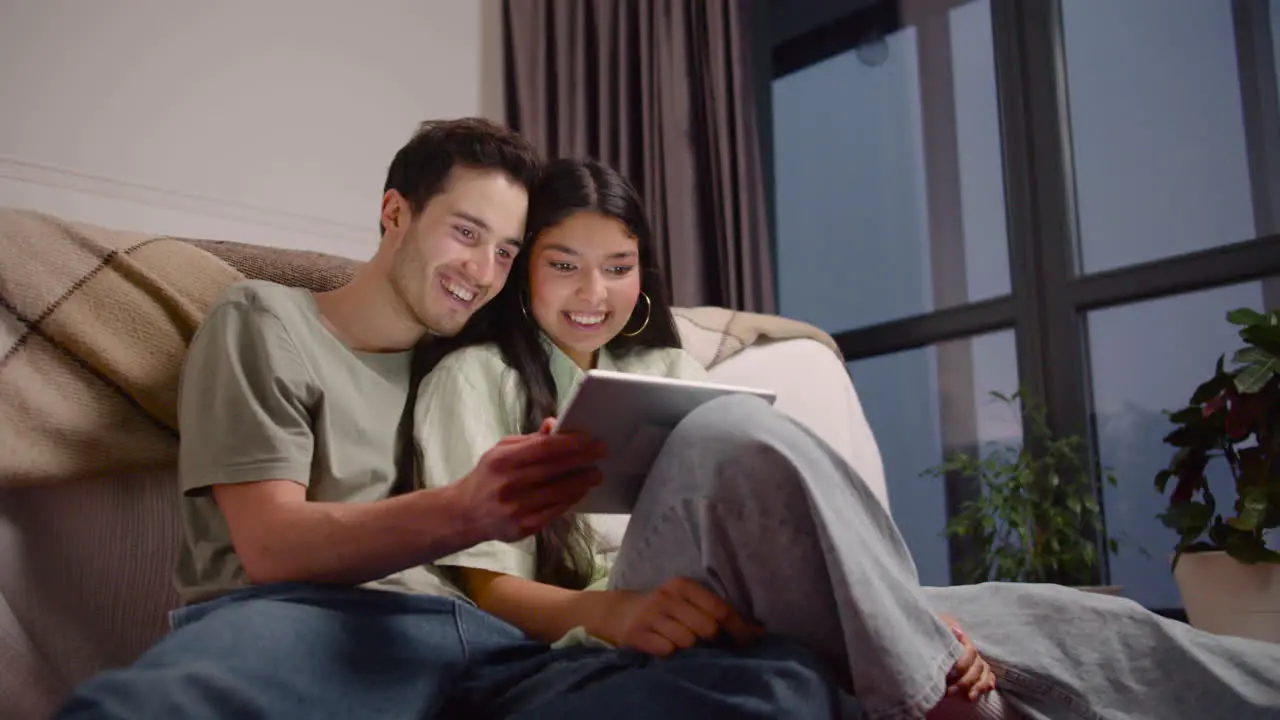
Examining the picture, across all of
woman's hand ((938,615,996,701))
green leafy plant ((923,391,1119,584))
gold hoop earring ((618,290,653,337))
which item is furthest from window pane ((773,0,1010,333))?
woman's hand ((938,615,996,701))

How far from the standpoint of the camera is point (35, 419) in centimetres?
115

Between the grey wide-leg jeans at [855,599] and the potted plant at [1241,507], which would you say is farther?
the potted plant at [1241,507]

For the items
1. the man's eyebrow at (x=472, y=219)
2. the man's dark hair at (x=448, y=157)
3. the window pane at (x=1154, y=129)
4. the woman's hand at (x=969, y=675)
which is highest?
the window pane at (x=1154, y=129)

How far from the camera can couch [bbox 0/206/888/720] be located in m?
1.12

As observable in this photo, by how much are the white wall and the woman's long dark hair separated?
1189 millimetres

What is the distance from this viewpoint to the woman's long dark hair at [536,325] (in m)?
1.27

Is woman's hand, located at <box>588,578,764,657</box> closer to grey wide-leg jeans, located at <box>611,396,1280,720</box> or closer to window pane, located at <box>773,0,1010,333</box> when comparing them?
grey wide-leg jeans, located at <box>611,396,1280,720</box>

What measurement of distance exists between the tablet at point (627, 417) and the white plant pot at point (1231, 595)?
47.4 inches

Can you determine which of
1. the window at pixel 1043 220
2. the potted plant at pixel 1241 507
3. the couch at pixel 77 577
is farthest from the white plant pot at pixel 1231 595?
the couch at pixel 77 577

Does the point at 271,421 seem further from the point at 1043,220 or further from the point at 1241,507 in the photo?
the point at 1043,220

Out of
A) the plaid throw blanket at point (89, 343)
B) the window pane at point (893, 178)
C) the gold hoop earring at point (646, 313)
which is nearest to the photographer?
the plaid throw blanket at point (89, 343)

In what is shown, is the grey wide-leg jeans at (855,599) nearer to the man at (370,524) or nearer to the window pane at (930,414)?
the man at (370,524)

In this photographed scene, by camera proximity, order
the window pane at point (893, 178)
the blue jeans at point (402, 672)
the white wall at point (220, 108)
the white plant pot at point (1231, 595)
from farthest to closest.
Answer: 1. the window pane at point (893, 178)
2. the white wall at point (220, 108)
3. the white plant pot at point (1231, 595)
4. the blue jeans at point (402, 672)

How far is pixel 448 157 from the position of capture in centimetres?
131
